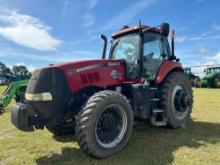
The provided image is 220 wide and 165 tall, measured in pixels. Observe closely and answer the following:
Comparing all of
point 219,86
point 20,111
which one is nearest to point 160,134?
point 20,111

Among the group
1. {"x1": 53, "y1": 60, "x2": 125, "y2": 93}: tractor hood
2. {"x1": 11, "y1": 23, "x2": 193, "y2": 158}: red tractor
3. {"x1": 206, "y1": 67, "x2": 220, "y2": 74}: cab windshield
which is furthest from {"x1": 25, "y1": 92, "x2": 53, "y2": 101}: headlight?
{"x1": 206, "y1": 67, "x2": 220, "y2": 74}: cab windshield

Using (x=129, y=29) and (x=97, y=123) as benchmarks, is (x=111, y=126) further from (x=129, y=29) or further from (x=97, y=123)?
(x=129, y=29)

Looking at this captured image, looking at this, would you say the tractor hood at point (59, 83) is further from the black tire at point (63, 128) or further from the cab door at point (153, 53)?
the cab door at point (153, 53)

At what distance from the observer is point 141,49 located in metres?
6.48

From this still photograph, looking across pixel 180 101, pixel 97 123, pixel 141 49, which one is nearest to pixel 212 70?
pixel 180 101

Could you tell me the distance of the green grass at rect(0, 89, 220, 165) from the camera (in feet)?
15.9

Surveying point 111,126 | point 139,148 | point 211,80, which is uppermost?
point 211,80

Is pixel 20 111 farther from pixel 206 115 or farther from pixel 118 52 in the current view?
pixel 206 115

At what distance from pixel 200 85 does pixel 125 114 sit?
86.1 feet

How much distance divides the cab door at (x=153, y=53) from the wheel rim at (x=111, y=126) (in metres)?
1.53

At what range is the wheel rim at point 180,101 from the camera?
272 inches

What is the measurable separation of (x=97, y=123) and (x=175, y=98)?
8.62 feet

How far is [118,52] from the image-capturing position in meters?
7.12

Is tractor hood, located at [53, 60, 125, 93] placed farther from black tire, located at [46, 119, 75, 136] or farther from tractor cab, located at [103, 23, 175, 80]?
black tire, located at [46, 119, 75, 136]
